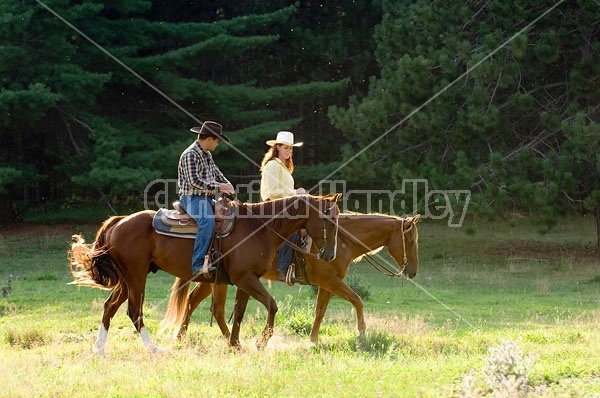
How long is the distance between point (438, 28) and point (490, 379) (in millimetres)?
15535

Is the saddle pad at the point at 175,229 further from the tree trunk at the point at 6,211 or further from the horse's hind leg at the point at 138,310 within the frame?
the tree trunk at the point at 6,211

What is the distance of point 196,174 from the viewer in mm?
9445

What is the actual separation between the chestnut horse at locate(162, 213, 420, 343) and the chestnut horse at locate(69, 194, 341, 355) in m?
0.79

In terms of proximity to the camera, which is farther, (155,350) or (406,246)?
(406,246)

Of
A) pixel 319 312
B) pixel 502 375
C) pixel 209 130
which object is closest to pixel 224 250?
pixel 209 130

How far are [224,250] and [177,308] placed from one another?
4.44ft

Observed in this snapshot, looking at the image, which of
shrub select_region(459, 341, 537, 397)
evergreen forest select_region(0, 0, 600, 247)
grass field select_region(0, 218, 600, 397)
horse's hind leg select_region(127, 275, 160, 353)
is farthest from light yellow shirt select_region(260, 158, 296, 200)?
evergreen forest select_region(0, 0, 600, 247)

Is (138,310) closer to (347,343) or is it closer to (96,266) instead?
(96,266)

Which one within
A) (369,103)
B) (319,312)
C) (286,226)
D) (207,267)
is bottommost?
(319,312)

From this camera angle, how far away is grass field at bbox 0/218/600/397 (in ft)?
23.4

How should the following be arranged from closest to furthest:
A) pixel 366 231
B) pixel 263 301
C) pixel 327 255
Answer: pixel 327 255 → pixel 263 301 → pixel 366 231

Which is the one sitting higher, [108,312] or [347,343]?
[108,312]

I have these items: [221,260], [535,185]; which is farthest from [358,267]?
[221,260]

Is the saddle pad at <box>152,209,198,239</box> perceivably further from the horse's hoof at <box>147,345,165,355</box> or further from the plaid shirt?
the horse's hoof at <box>147,345,165,355</box>
